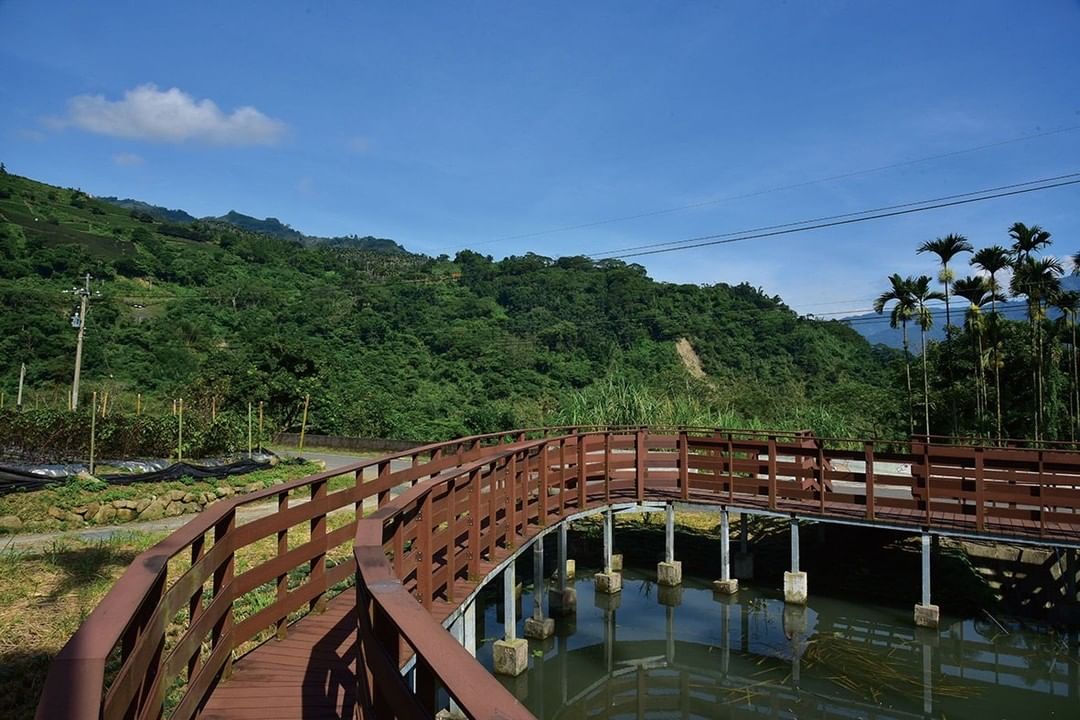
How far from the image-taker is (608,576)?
11.4 metres

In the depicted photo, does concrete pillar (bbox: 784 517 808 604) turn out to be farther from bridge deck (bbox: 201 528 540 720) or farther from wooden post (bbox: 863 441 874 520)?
bridge deck (bbox: 201 528 540 720)

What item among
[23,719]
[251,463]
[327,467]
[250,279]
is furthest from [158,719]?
[250,279]

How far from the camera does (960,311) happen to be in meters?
25.2

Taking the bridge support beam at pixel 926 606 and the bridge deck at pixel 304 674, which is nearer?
the bridge deck at pixel 304 674

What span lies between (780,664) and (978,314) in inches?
731

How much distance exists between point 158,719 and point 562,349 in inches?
1828

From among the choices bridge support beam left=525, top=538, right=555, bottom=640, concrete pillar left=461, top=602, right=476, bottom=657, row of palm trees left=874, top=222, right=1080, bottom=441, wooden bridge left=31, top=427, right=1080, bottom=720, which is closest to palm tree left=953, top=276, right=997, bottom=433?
row of palm trees left=874, top=222, right=1080, bottom=441

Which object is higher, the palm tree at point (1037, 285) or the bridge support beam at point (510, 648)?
the palm tree at point (1037, 285)

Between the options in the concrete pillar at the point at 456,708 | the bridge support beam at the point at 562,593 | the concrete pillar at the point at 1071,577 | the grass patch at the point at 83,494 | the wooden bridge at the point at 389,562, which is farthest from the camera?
the grass patch at the point at 83,494

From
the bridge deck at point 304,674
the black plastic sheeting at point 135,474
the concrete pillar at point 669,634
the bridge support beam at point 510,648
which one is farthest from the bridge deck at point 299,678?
the black plastic sheeting at point 135,474

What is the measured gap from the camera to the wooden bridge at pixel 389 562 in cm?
195

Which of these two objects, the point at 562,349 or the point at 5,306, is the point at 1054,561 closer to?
the point at 562,349

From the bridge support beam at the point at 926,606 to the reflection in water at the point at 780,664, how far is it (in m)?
0.14

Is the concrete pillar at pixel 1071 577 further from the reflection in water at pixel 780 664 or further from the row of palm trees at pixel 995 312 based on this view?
the row of palm trees at pixel 995 312
